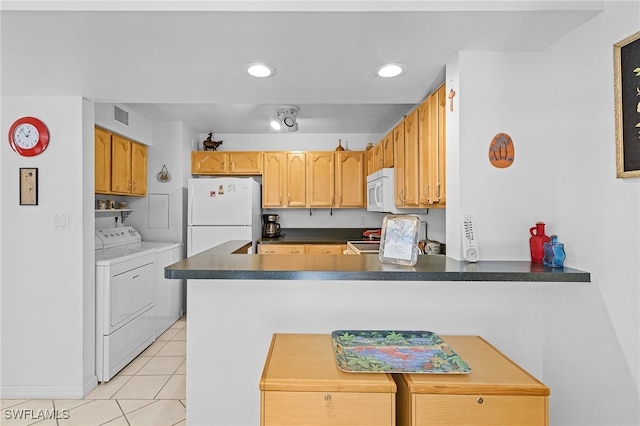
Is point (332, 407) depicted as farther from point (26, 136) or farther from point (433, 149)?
point (26, 136)

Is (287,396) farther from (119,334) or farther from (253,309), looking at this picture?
(119,334)

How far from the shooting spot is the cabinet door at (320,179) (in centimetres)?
461

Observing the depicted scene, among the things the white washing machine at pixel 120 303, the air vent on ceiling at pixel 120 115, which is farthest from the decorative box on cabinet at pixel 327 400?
the air vent on ceiling at pixel 120 115

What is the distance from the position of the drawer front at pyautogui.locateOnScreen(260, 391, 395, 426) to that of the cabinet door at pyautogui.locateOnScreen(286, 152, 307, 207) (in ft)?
11.5

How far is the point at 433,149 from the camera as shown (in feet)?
7.18

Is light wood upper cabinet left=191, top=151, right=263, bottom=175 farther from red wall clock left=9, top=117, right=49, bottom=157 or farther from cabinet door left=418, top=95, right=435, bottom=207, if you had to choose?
cabinet door left=418, top=95, right=435, bottom=207

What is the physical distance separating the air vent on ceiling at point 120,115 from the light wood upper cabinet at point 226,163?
3.48 feet

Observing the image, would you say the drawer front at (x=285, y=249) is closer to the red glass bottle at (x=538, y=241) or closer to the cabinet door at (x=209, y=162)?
the cabinet door at (x=209, y=162)

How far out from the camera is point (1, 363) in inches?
96.1

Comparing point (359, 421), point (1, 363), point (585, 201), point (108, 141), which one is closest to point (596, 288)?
point (585, 201)

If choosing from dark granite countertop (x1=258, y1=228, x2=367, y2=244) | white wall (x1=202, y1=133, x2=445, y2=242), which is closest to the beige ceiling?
white wall (x1=202, y1=133, x2=445, y2=242)

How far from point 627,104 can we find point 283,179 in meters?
3.69

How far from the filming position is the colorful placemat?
49.5 inches

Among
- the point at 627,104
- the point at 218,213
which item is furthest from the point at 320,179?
the point at 627,104
